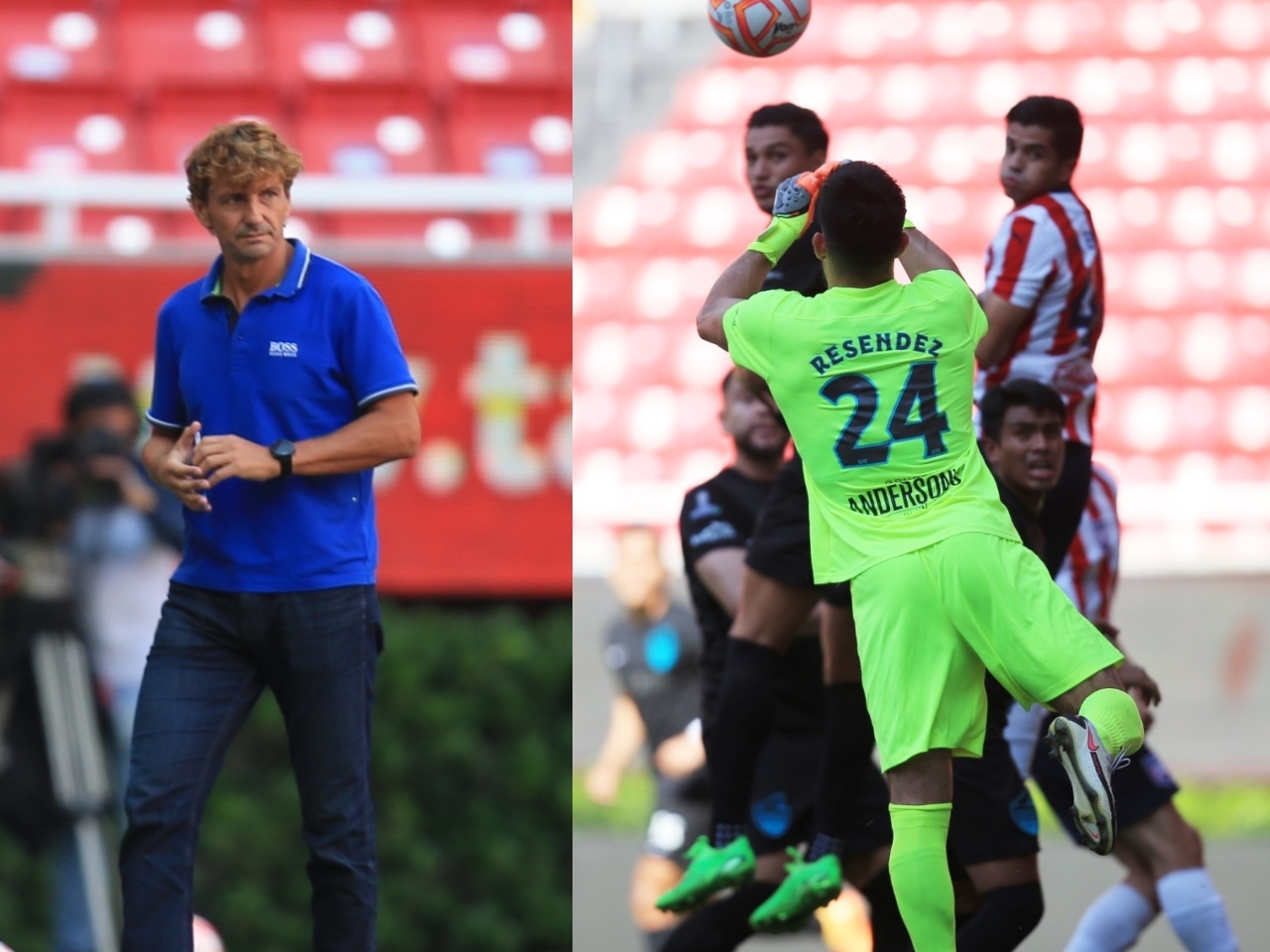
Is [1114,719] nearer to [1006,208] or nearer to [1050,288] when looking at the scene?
[1050,288]

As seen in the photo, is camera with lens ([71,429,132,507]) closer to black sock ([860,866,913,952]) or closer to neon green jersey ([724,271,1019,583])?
black sock ([860,866,913,952])

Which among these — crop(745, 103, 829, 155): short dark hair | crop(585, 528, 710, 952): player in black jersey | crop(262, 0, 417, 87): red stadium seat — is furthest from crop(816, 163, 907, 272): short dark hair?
crop(262, 0, 417, 87): red stadium seat

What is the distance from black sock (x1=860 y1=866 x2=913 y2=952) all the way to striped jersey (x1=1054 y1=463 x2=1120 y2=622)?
1.03m

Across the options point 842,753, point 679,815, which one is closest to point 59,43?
point 679,815

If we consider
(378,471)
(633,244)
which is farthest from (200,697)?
(633,244)

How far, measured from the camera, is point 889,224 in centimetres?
404

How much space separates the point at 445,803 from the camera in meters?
9.02

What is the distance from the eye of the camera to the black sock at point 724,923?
16.6 ft

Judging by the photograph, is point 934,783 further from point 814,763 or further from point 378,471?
point 378,471

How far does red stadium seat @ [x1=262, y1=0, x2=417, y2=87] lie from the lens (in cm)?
1123

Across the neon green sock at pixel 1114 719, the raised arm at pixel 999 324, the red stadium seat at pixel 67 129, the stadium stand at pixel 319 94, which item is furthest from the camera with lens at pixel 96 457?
the neon green sock at pixel 1114 719

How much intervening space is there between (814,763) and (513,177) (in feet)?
17.8

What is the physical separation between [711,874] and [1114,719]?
1.21 metres

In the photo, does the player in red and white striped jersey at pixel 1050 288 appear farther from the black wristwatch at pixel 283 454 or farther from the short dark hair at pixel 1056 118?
the black wristwatch at pixel 283 454
